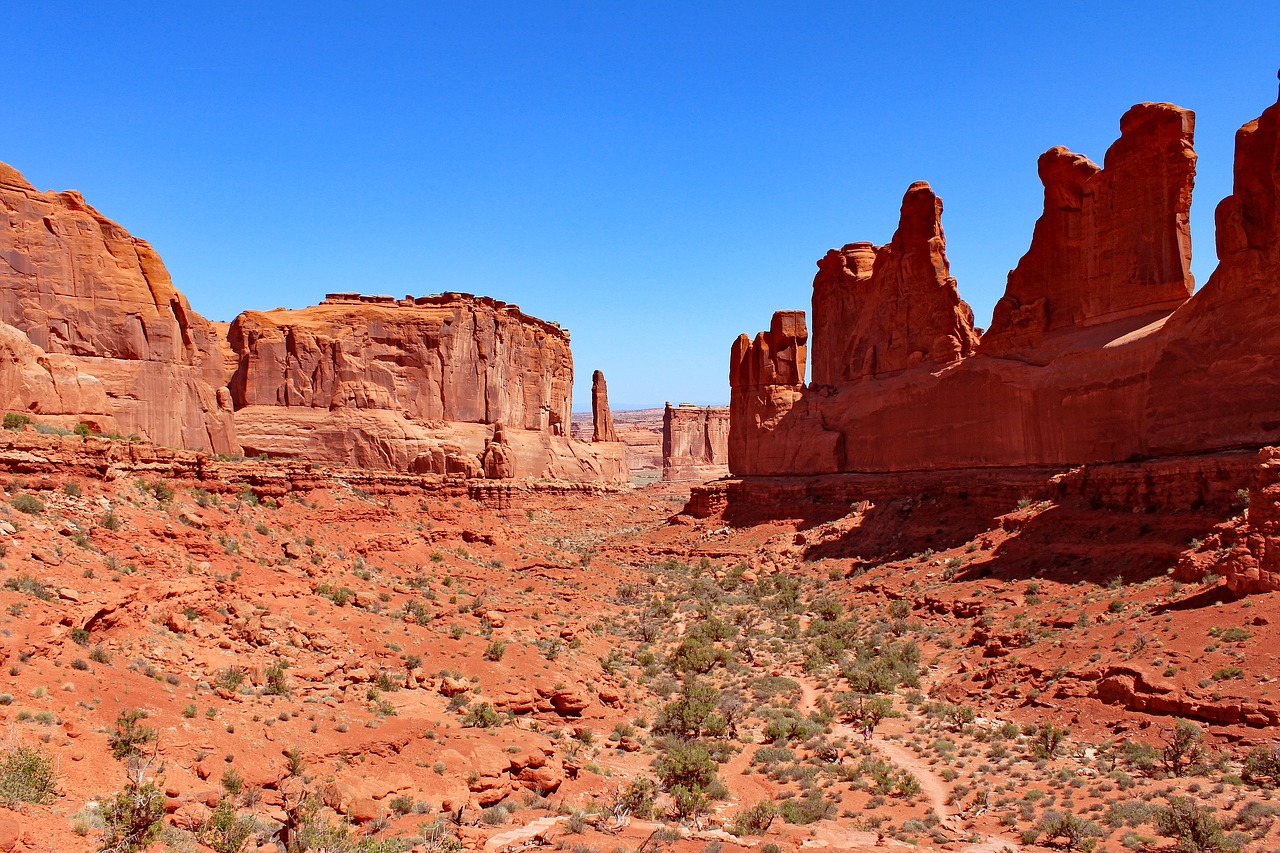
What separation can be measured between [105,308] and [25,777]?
19.6 m

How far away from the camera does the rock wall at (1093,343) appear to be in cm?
2169

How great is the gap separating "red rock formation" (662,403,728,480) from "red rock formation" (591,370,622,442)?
75.4ft

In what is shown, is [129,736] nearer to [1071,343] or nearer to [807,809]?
[807,809]

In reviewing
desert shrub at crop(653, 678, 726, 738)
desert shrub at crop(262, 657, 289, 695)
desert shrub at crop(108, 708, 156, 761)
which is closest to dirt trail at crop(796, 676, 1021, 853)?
desert shrub at crop(653, 678, 726, 738)

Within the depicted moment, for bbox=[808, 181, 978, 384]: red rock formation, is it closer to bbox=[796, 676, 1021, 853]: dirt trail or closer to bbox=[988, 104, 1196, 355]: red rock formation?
bbox=[988, 104, 1196, 355]: red rock formation

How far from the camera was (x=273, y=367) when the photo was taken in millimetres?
42688

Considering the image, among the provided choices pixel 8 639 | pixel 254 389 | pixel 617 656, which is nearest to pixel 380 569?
pixel 617 656

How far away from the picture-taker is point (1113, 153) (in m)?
27.6

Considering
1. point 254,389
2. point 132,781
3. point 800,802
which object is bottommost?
point 800,802

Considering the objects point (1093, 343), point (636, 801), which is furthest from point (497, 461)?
point (636, 801)

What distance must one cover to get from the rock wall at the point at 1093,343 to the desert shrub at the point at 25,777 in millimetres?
25109

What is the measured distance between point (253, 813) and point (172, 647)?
173 inches

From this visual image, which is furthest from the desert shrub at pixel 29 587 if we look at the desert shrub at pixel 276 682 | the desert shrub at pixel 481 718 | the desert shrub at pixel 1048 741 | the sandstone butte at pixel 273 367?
the desert shrub at pixel 1048 741

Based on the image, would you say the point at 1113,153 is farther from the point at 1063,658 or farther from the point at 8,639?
the point at 8,639
